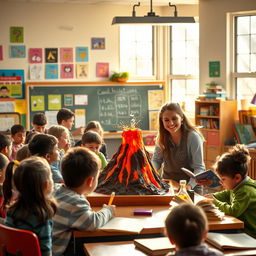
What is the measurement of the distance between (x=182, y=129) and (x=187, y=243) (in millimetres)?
2338

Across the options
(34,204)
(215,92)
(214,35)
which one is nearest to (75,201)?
(34,204)

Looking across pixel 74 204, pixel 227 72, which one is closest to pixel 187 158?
pixel 74 204

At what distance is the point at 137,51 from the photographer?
865 cm

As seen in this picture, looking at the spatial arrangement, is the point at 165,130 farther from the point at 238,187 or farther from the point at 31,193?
the point at 31,193

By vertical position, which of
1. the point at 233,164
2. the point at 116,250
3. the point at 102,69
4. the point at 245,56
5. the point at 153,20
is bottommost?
the point at 116,250

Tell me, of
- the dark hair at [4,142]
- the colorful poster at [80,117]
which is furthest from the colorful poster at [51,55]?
the dark hair at [4,142]

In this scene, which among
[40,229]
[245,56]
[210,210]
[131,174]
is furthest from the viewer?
[245,56]

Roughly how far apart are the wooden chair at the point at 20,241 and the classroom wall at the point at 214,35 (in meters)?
5.75

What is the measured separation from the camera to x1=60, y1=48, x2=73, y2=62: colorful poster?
8172 mm

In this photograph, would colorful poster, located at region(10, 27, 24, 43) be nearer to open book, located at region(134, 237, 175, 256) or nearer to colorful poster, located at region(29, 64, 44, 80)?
colorful poster, located at region(29, 64, 44, 80)

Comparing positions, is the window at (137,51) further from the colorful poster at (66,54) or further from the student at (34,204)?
the student at (34,204)

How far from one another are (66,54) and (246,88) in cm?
272

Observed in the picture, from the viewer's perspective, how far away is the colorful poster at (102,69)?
8.31m

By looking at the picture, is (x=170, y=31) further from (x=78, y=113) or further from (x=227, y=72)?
(x=78, y=113)
